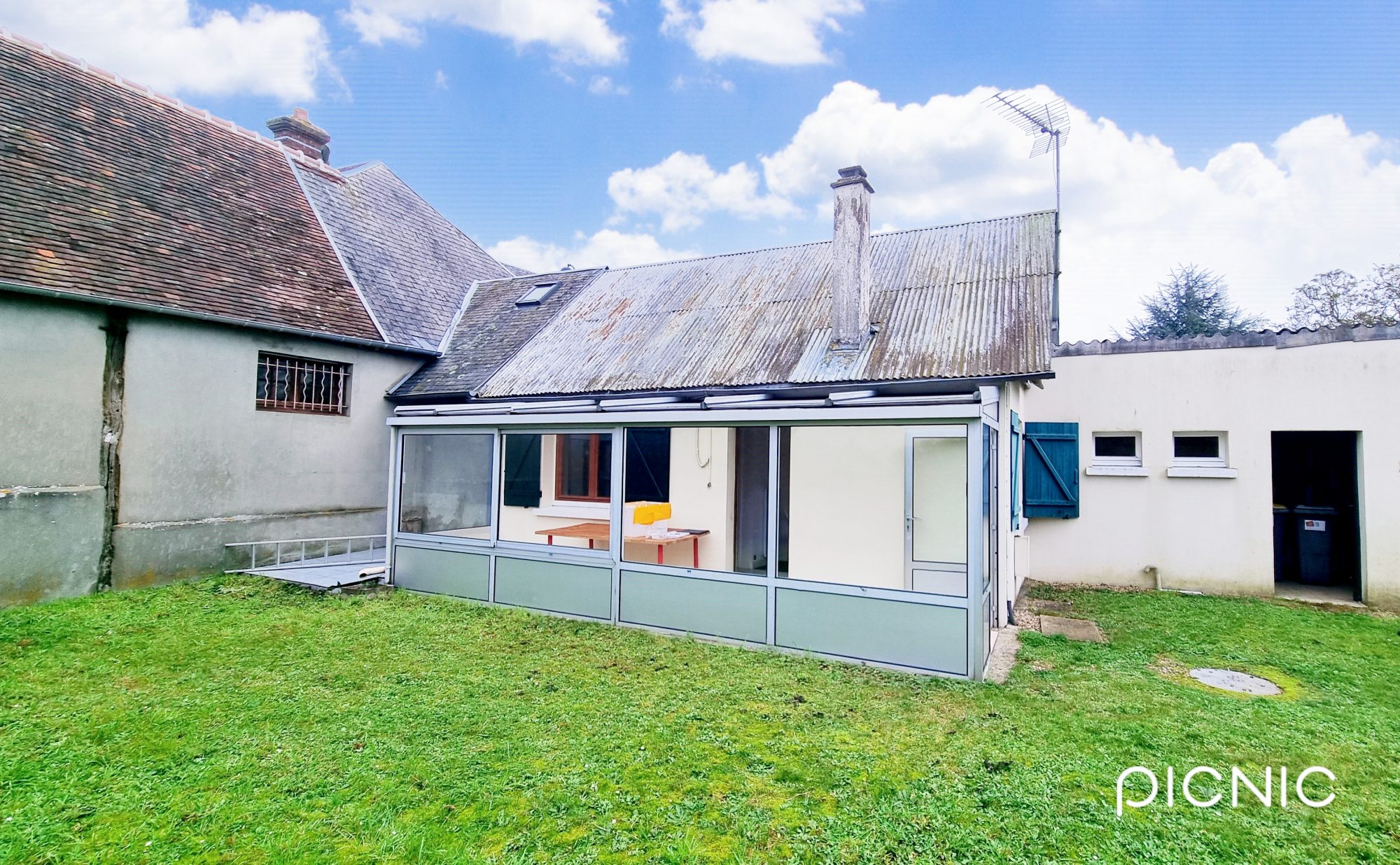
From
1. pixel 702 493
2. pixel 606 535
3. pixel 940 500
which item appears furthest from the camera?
pixel 702 493

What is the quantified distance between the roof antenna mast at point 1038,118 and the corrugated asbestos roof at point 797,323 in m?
1.55

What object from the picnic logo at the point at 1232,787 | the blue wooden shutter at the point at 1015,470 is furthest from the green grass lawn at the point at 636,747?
the blue wooden shutter at the point at 1015,470

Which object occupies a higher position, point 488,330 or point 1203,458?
point 488,330

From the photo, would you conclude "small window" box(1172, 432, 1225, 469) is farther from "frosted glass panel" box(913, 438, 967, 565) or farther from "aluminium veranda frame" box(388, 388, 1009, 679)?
"frosted glass panel" box(913, 438, 967, 565)

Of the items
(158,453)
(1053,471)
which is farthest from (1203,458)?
(158,453)

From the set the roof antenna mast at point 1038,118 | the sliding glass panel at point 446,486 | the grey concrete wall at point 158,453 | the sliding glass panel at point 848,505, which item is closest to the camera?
the sliding glass panel at point 848,505

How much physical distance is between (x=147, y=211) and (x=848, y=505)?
10.6 metres

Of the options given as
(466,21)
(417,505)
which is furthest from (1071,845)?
(466,21)

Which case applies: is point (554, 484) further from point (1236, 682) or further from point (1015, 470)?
point (1236, 682)

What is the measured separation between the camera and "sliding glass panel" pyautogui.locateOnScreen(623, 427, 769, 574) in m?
8.70

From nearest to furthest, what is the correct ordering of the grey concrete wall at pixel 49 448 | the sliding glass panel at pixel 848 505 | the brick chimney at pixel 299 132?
the sliding glass panel at pixel 848 505 < the grey concrete wall at pixel 49 448 < the brick chimney at pixel 299 132

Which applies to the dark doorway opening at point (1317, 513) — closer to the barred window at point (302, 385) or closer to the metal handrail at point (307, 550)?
the metal handrail at point (307, 550)

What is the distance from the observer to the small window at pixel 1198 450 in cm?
914

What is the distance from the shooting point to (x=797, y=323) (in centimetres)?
1001
